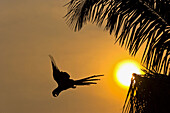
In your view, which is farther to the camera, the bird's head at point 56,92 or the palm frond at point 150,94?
the bird's head at point 56,92

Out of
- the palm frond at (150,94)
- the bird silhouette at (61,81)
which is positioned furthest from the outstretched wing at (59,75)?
the palm frond at (150,94)

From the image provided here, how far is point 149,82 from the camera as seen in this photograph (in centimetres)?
289

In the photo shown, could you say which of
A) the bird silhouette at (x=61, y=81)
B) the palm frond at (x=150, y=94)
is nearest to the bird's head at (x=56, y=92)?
the bird silhouette at (x=61, y=81)

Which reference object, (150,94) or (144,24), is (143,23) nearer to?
(144,24)

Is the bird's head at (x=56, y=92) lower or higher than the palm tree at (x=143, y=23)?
lower

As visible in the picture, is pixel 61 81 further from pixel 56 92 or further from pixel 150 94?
pixel 150 94

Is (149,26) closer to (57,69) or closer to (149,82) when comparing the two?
(57,69)

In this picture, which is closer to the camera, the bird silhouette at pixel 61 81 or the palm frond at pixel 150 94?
the palm frond at pixel 150 94

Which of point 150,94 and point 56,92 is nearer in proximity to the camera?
point 150,94

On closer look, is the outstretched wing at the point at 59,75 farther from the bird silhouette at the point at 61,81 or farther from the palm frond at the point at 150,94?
the palm frond at the point at 150,94

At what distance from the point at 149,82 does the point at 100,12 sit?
2.85 metres

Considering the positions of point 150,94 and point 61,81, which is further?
point 61,81

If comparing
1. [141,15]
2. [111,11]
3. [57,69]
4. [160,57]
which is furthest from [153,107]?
[111,11]

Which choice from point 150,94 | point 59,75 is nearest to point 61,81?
point 59,75
